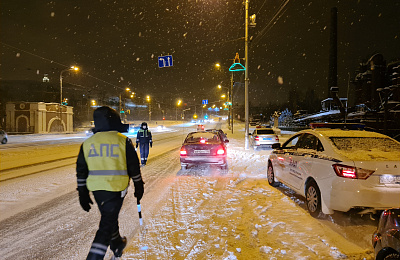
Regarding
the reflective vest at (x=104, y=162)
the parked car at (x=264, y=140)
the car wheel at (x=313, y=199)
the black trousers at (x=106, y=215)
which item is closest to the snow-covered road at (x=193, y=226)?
the car wheel at (x=313, y=199)

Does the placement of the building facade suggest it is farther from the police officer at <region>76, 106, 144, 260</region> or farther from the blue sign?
the police officer at <region>76, 106, 144, 260</region>

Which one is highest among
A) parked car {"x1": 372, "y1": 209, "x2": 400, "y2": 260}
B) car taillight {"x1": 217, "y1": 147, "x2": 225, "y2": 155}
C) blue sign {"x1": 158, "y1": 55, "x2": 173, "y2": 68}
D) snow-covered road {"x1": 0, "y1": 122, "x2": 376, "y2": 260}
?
blue sign {"x1": 158, "y1": 55, "x2": 173, "y2": 68}

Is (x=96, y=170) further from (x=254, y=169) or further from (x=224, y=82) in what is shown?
(x=224, y=82)

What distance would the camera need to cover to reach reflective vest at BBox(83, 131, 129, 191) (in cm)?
289

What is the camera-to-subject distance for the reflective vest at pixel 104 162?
2.89m

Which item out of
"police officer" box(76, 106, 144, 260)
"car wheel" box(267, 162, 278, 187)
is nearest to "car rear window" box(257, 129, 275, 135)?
"car wheel" box(267, 162, 278, 187)

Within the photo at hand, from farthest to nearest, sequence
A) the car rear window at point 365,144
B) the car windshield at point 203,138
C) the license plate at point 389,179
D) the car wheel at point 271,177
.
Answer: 1. the car windshield at point 203,138
2. the car wheel at point 271,177
3. the car rear window at point 365,144
4. the license plate at point 389,179

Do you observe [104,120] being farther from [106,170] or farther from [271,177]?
[271,177]

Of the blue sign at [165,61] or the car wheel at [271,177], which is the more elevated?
the blue sign at [165,61]

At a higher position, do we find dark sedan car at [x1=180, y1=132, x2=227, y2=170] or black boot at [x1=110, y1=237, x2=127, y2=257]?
dark sedan car at [x1=180, y1=132, x2=227, y2=170]

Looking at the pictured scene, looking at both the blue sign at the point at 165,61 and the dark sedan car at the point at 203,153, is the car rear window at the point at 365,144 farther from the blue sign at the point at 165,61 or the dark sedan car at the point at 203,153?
the blue sign at the point at 165,61

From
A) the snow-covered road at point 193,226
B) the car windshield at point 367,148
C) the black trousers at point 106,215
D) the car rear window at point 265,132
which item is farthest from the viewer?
the car rear window at point 265,132

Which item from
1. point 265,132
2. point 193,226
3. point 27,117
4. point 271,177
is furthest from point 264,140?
point 27,117

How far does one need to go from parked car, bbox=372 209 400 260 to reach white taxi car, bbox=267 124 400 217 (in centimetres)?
135
